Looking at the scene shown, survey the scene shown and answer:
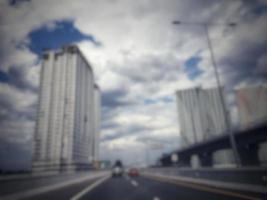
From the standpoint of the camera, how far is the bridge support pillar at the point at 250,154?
6356 centimetres

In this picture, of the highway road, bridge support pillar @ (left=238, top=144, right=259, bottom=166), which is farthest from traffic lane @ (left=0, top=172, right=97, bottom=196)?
bridge support pillar @ (left=238, top=144, right=259, bottom=166)

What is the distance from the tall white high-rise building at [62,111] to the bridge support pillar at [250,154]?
305ft

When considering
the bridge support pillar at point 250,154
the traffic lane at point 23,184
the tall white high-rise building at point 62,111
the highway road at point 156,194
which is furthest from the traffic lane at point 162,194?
the tall white high-rise building at point 62,111

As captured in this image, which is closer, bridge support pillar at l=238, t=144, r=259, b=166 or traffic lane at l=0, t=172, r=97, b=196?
traffic lane at l=0, t=172, r=97, b=196

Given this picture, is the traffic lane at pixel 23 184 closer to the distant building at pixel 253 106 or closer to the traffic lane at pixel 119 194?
the traffic lane at pixel 119 194

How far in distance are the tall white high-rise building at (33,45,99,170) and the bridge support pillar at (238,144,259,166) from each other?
305 ft

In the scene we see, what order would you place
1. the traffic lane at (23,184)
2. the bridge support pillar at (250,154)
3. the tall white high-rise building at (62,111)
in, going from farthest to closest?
the tall white high-rise building at (62,111)
the bridge support pillar at (250,154)
the traffic lane at (23,184)

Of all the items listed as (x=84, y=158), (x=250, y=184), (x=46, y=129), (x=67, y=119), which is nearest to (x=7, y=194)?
(x=250, y=184)

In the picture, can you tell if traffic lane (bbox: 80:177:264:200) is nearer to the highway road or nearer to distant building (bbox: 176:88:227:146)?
the highway road

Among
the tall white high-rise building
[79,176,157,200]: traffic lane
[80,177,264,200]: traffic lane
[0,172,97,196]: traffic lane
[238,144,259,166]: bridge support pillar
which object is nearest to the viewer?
[80,177,264,200]: traffic lane

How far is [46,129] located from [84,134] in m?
28.4

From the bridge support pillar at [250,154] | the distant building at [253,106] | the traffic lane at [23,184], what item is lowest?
the traffic lane at [23,184]

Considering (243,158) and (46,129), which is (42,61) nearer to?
(46,129)

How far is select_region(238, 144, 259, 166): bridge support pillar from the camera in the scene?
2502 inches
